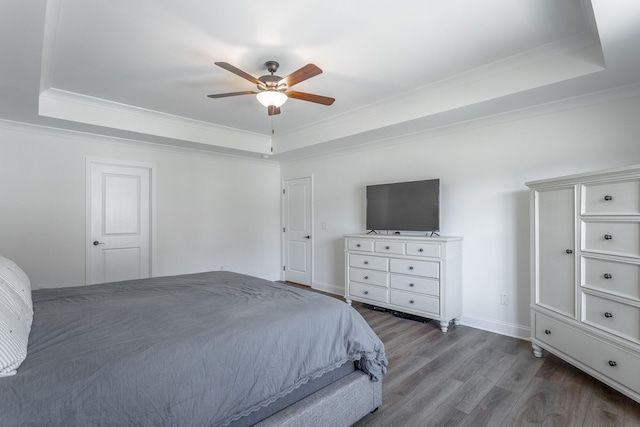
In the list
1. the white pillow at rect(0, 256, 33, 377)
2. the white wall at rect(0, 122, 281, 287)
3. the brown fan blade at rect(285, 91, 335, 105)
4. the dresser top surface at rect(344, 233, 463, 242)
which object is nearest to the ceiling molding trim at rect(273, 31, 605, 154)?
the brown fan blade at rect(285, 91, 335, 105)

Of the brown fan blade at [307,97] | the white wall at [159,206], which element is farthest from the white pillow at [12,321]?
the white wall at [159,206]

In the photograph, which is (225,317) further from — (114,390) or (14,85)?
(14,85)

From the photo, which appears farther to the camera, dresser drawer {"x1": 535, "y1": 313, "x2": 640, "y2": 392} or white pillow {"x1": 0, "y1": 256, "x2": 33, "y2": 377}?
dresser drawer {"x1": 535, "y1": 313, "x2": 640, "y2": 392}

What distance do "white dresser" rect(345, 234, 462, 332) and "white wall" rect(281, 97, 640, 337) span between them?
268 millimetres

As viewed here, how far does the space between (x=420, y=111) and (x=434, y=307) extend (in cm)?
211

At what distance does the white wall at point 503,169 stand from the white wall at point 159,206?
2.57m

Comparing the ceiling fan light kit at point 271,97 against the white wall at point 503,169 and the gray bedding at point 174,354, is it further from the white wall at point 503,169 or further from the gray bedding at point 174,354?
the white wall at point 503,169

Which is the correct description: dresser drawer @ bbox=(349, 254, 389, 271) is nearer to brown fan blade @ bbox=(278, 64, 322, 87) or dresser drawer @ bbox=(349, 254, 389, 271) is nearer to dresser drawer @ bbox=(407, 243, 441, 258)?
dresser drawer @ bbox=(407, 243, 441, 258)

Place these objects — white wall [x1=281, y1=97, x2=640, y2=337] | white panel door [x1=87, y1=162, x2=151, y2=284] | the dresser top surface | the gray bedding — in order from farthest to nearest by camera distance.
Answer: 1. white panel door [x1=87, y1=162, x2=151, y2=284]
2. the dresser top surface
3. white wall [x1=281, y1=97, x2=640, y2=337]
4. the gray bedding

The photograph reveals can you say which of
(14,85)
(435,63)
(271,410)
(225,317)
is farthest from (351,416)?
(14,85)

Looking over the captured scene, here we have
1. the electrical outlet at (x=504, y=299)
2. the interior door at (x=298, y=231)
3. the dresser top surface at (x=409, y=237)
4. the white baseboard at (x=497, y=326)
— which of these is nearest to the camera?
the white baseboard at (x=497, y=326)

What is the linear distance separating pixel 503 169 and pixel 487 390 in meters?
2.16

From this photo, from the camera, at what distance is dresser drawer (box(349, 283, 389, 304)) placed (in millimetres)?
3898

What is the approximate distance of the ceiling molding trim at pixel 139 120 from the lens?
130 inches
